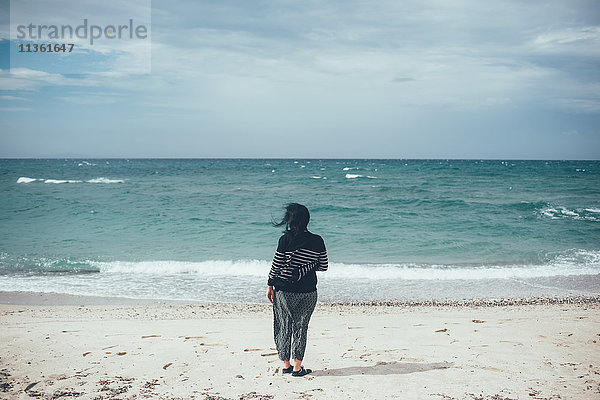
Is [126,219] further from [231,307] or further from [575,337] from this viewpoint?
[575,337]

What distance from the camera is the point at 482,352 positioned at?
5535 millimetres

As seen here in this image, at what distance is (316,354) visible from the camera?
5.58 m

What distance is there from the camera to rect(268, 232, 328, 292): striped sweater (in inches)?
177

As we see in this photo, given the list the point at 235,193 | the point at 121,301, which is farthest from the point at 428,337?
the point at 235,193

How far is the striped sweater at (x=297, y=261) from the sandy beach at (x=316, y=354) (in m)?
1.08

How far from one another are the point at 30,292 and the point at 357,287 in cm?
732

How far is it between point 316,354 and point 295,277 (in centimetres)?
159

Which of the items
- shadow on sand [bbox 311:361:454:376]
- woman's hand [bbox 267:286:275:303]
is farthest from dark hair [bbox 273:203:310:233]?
shadow on sand [bbox 311:361:454:376]

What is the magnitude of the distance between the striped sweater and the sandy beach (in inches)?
42.4

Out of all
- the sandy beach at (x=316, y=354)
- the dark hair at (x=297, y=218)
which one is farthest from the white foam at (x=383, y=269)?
the dark hair at (x=297, y=218)

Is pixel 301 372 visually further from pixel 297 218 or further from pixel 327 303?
pixel 327 303

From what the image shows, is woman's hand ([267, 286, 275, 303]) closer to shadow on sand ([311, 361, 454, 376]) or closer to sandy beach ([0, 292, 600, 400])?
sandy beach ([0, 292, 600, 400])

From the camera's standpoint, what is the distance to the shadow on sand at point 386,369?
16.2 feet

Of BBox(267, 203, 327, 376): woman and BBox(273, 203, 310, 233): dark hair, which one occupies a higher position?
BBox(273, 203, 310, 233): dark hair
